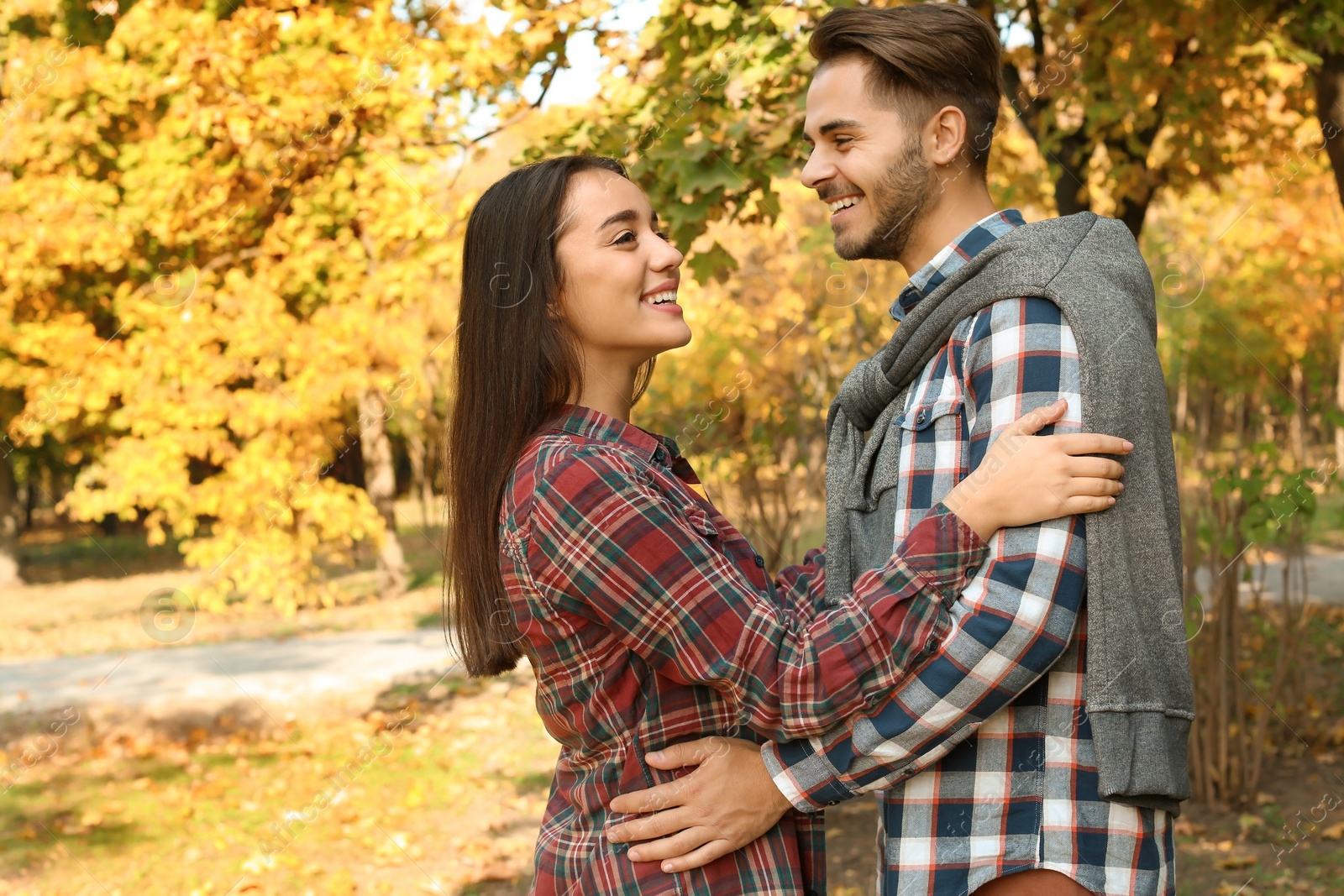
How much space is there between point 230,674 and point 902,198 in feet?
22.5

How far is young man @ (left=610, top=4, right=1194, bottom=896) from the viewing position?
1.55 meters

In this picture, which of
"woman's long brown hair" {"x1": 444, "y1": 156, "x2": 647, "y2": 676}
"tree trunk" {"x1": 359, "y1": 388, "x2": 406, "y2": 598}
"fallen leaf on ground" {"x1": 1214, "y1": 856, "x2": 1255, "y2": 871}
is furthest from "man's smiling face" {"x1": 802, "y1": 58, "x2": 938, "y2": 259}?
Result: "tree trunk" {"x1": 359, "y1": 388, "x2": 406, "y2": 598}

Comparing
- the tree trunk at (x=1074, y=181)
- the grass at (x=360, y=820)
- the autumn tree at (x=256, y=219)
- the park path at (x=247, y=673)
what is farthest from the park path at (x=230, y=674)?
the tree trunk at (x=1074, y=181)

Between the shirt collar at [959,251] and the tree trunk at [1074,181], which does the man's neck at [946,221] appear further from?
the tree trunk at [1074,181]

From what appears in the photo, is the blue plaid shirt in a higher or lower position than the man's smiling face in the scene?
lower

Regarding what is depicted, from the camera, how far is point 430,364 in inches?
396

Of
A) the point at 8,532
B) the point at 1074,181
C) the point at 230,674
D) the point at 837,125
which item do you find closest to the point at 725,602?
the point at 837,125

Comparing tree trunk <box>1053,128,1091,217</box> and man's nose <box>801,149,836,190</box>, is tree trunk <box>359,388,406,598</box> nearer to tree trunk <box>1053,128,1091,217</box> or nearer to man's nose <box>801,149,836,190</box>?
tree trunk <box>1053,128,1091,217</box>

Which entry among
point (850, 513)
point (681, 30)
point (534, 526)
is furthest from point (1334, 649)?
point (534, 526)

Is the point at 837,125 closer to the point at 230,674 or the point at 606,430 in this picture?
the point at 606,430

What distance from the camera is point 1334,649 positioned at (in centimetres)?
725

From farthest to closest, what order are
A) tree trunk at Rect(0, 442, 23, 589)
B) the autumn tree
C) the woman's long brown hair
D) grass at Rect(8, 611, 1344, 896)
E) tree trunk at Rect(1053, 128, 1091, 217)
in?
tree trunk at Rect(0, 442, 23, 589) → tree trunk at Rect(1053, 128, 1091, 217) → the autumn tree → grass at Rect(8, 611, 1344, 896) → the woman's long brown hair

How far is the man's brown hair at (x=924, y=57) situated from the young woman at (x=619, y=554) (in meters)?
0.46

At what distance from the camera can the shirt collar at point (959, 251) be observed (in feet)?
6.24
